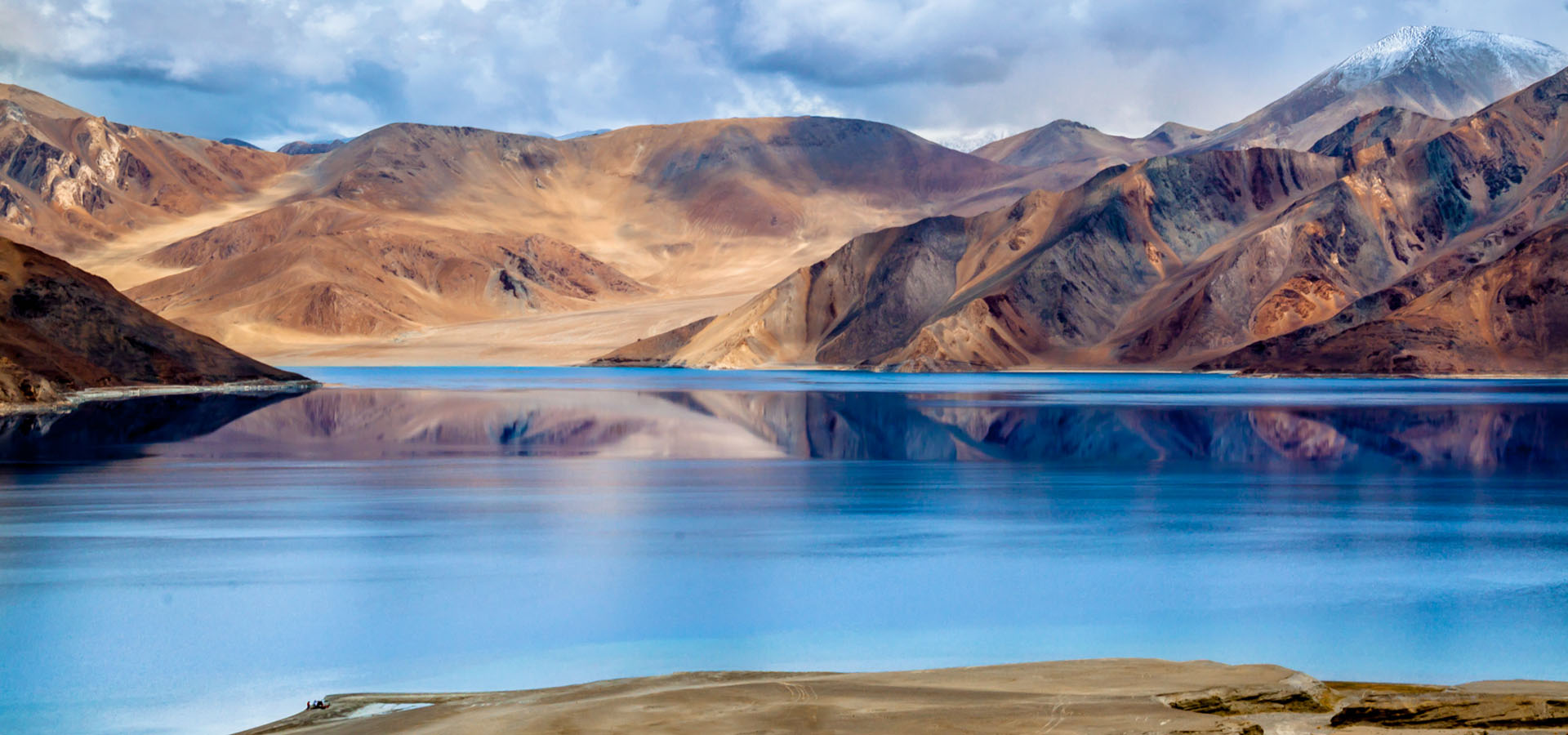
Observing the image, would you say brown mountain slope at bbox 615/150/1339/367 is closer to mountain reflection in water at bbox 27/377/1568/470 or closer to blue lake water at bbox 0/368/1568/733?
mountain reflection in water at bbox 27/377/1568/470

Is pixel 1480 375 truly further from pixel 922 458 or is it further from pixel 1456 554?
pixel 1456 554

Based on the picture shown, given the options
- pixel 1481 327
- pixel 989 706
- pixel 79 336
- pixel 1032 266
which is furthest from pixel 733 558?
pixel 1032 266

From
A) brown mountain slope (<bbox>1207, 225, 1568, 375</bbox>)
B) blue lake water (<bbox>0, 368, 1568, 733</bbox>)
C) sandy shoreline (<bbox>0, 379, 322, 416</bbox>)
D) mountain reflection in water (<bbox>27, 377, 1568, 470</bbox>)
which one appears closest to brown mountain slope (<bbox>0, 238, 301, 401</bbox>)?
sandy shoreline (<bbox>0, 379, 322, 416</bbox>)

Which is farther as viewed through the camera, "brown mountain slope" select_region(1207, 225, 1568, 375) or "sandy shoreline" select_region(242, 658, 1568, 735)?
"brown mountain slope" select_region(1207, 225, 1568, 375)

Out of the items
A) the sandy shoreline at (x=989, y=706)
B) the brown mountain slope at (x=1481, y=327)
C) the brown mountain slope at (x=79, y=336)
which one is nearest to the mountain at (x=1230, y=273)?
the brown mountain slope at (x=1481, y=327)

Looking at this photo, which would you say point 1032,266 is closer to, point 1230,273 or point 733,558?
point 1230,273

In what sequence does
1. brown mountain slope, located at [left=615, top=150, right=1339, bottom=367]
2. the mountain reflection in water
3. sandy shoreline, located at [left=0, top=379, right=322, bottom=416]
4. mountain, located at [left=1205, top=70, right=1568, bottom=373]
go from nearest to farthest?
the mountain reflection in water, sandy shoreline, located at [left=0, top=379, right=322, bottom=416], mountain, located at [left=1205, top=70, right=1568, bottom=373], brown mountain slope, located at [left=615, top=150, right=1339, bottom=367]

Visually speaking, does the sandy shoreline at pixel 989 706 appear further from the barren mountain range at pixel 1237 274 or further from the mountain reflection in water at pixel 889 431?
the barren mountain range at pixel 1237 274
